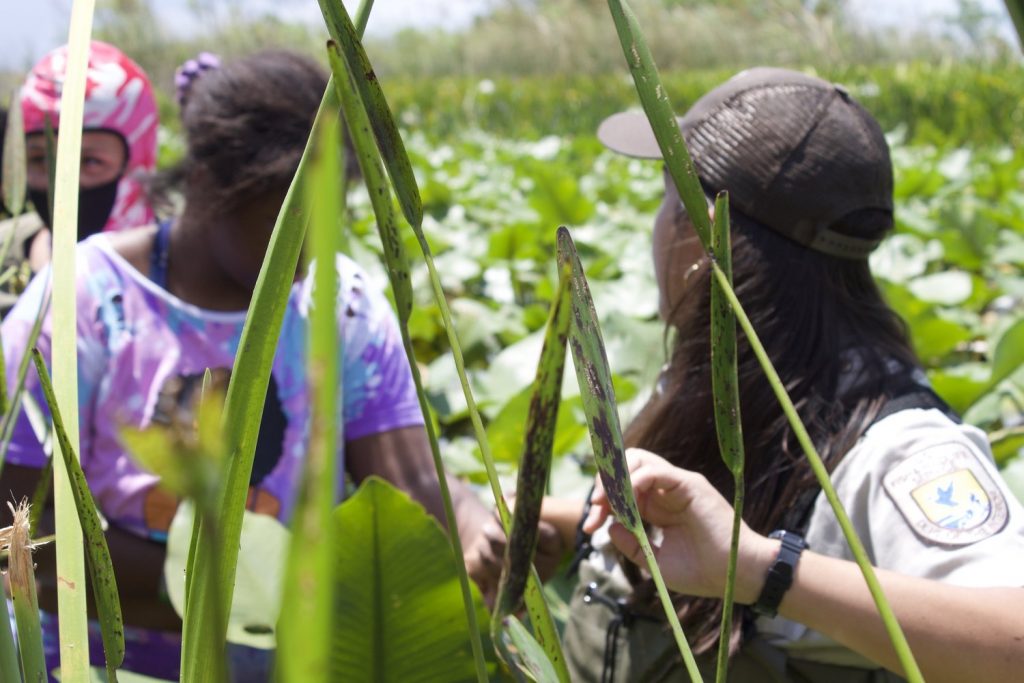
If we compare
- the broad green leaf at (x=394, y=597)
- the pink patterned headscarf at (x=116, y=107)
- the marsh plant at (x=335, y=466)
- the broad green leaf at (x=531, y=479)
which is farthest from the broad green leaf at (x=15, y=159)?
the pink patterned headscarf at (x=116, y=107)

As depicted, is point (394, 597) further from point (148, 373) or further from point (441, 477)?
point (148, 373)

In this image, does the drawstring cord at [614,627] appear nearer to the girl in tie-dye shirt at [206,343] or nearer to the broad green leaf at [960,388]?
the girl in tie-dye shirt at [206,343]

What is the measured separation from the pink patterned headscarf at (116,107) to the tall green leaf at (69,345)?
57.2 inches

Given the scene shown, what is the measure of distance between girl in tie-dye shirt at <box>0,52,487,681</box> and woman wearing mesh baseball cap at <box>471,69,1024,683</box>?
408 millimetres

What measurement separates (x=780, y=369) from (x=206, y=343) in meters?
0.70

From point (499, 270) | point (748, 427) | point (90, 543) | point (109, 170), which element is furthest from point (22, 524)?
point (499, 270)

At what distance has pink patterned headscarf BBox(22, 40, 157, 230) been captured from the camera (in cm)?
176

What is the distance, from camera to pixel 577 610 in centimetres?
100

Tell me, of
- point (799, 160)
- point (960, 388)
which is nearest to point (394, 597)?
point (799, 160)

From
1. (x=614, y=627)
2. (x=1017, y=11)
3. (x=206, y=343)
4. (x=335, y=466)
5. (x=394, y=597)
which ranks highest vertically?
(x=1017, y=11)

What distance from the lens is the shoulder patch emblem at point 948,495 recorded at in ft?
2.44

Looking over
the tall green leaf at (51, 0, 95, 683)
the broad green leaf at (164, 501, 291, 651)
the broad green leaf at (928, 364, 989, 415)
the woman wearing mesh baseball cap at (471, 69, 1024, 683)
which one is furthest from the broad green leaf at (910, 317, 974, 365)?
the tall green leaf at (51, 0, 95, 683)

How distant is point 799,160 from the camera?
92cm

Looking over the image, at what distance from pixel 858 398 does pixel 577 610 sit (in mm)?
319
